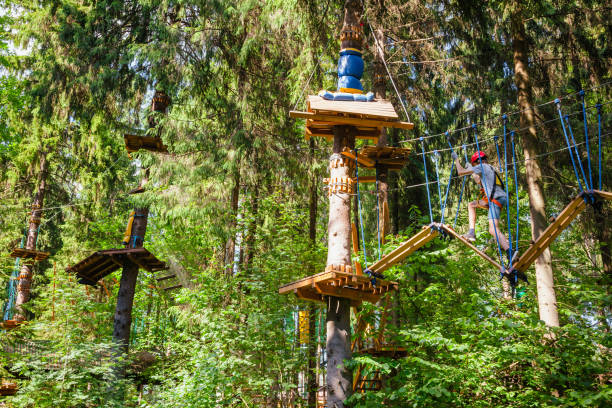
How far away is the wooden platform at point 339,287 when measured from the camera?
605 centimetres

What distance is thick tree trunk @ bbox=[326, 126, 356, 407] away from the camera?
19.8 ft

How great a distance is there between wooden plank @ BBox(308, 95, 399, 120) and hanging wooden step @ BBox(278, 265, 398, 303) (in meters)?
2.09

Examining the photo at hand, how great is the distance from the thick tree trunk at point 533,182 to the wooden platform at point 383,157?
6.11ft

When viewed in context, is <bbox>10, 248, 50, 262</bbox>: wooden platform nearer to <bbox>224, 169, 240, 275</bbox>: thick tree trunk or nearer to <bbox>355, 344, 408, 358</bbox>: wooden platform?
<bbox>224, 169, 240, 275</bbox>: thick tree trunk

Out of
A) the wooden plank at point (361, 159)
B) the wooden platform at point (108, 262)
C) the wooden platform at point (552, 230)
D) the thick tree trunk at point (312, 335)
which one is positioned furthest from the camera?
the wooden platform at point (108, 262)

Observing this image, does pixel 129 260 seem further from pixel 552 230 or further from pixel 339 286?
pixel 552 230

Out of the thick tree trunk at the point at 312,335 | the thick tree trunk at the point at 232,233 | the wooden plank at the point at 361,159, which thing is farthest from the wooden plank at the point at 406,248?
the thick tree trunk at the point at 232,233

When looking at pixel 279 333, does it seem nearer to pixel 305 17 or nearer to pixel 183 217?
pixel 183 217

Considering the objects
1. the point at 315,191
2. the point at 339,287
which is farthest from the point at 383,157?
the point at 315,191

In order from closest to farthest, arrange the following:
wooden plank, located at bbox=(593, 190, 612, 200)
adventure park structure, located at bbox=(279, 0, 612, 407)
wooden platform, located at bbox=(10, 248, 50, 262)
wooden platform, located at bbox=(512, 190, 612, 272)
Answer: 1. wooden plank, located at bbox=(593, 190, 612, 200)
2. wooden platform, located at bbox=(512, 190, 612, 272)
3. adventure park structure, located at bbox=(279, 0, 612, 407)
4. wooden platform, located at bbox=(10, 248, 50, 262)

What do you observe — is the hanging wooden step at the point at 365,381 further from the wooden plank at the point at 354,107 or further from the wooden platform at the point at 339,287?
the wooden plank at the point at 354,107

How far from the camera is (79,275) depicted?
12.2m

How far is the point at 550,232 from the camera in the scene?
531 cm

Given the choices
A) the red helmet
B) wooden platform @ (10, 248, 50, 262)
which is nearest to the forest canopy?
the red helmet
